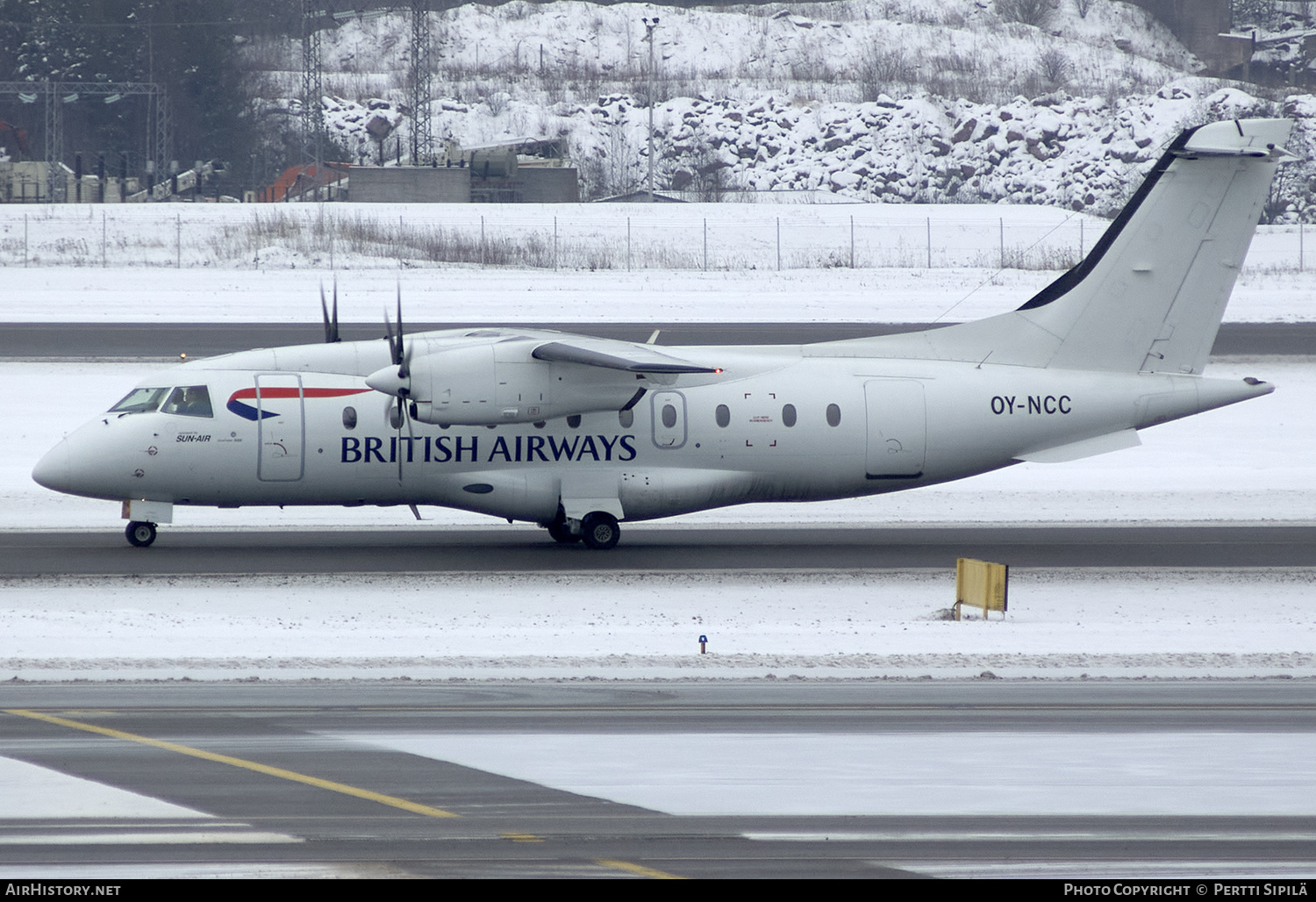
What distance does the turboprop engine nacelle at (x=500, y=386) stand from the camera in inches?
797

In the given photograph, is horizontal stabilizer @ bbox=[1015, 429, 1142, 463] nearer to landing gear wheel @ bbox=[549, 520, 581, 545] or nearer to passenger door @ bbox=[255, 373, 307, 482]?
landing gear wheel @ bbox=[549, 520, 581, 545]

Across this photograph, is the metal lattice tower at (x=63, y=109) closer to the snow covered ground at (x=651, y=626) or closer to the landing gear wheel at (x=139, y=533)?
the landing gear wheel at (x=139, y=533)

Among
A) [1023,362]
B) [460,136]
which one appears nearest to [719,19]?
[460,136]

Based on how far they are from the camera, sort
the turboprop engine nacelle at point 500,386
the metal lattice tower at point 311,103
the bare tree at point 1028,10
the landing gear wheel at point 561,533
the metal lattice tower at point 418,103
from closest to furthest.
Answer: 1. the turboprop engine nacelle at point 500,386
2. the landing gear wheel at point 561,533
3. the metal lattice tower at point 311,103
4. the metal lattice tower at point 418,103
5. the bare tree at point 1028,10

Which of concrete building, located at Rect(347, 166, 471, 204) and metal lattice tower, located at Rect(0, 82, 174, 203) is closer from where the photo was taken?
concrete building, located at Rect(347, 166, 471, 204)

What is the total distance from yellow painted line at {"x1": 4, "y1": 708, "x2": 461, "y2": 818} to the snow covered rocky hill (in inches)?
2720

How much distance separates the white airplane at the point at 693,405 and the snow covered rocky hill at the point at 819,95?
189 feet

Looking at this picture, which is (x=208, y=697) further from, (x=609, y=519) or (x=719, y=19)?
(x=719, y=19)

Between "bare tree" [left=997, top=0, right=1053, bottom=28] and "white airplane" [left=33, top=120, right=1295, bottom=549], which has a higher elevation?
"bare tree" [left=997, top=0, right=1053, bottom=28]

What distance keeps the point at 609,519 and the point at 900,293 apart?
101 ft

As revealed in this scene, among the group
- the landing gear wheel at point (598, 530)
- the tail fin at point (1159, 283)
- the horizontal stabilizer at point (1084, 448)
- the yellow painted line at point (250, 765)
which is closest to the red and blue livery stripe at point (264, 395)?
the landing gear wheel at point (598, 530)

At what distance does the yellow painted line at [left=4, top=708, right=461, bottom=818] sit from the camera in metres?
10.2

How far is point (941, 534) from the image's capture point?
23.7 meters

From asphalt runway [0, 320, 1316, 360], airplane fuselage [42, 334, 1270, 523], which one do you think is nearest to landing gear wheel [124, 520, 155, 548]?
airplane fuselage [42, 334, 1270, 523]
